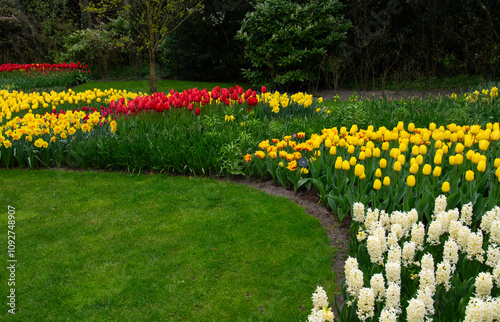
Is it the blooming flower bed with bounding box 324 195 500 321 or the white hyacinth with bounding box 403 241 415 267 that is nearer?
the blooming flower bed with bounding box 324 195 500 321

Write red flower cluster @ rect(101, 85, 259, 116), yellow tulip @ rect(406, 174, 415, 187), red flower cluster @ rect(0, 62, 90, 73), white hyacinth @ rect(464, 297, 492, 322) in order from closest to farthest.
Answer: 1. white hyacinth @ rect(464, 297, 492, 322)
2. yellow tulip @ rect(406, 174, 415, 187)
3. red flower cluster @ rect(101, 85, 259, 116)
4. red flower cluster @ rect(0, 62, 90, 73)

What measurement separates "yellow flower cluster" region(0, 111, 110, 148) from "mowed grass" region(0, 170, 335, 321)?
830 mm

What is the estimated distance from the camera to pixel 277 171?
182 inches

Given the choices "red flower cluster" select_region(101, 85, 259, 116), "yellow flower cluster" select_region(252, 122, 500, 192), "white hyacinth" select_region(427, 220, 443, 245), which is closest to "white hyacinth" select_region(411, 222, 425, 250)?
A: "white hyacinth" select_region(427, 220, 443, 245)

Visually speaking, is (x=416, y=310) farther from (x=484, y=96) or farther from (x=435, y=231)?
(x=484, y=96)

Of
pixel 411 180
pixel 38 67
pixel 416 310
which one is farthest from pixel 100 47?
pixel 416 310

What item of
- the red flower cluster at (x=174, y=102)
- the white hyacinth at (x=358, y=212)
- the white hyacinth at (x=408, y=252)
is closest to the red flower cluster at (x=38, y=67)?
the red flower cluster at (x=174, y=102)

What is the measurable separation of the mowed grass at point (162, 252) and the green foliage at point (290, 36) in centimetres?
788

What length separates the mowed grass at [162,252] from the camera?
2934mm

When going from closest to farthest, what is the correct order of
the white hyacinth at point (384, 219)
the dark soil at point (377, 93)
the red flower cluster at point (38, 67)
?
the white hyacinth at point (384, 219), the dark soil at point (377, 93), the red flower cluster at point (38, 67)

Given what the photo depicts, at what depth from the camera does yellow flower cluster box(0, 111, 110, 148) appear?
18.2 feet

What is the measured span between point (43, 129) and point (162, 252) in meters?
3.26

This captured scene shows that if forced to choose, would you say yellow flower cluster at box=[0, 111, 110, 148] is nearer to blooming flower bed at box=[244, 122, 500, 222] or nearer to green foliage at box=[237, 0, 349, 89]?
blooming flower bed at box=[244, 122, 500, 222]

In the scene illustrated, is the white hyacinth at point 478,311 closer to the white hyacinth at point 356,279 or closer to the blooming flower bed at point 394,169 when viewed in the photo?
the white hyacinth at point 356,279
